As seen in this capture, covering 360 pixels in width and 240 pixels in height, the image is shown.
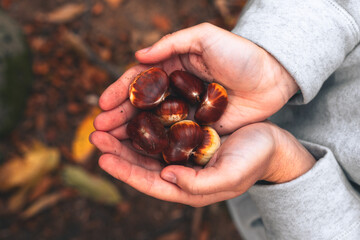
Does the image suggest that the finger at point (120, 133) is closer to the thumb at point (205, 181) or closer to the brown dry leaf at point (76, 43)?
the thumb at point (205, 181)

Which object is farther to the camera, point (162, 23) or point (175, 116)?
point (162, 23)

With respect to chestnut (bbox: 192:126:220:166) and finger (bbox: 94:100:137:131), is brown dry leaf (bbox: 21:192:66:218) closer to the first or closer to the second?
finger (bbox: 94:100:137:131)

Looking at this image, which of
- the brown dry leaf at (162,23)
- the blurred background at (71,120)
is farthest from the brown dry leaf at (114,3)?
the brown dry leaf at (162,23)

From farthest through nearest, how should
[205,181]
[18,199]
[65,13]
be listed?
[65,13] → [18,199] → [205,181]

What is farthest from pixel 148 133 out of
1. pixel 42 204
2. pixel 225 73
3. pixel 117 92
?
pixel 42 204

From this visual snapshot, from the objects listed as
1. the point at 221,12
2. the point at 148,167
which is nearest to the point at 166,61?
the point at 148,167

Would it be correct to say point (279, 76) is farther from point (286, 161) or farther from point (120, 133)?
point (120, 133)

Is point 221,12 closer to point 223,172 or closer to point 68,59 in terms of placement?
point 68,59
